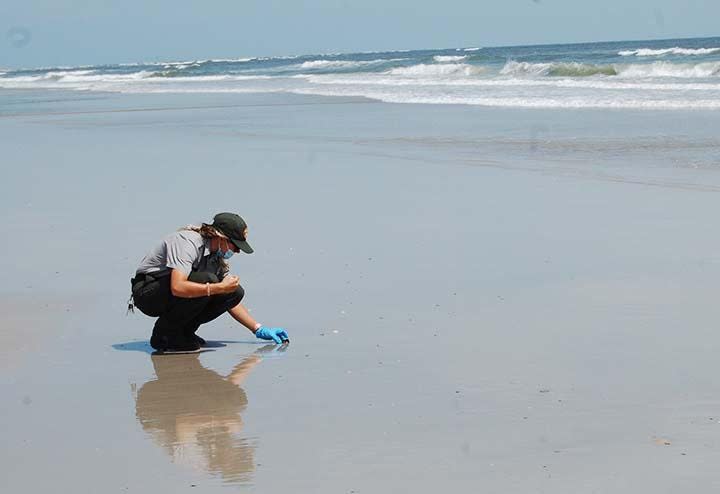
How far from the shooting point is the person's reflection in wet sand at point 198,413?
4230 millimetres

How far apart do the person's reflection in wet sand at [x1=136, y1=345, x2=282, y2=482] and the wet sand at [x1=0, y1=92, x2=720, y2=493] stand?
2 cm

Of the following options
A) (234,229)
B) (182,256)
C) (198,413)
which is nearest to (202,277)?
(182,256)

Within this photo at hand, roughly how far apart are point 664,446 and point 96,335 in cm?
316

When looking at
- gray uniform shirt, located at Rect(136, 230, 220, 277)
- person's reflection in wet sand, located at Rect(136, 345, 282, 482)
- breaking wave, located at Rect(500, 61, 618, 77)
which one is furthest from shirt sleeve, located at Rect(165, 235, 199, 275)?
breaking wave, located at Rect(500, 61, 618, 77)

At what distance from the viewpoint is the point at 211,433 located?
180 inches

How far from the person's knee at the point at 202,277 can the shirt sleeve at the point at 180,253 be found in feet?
0.23

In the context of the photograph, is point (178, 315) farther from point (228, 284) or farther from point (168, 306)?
point (228, 284)

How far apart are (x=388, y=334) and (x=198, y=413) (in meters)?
1.40

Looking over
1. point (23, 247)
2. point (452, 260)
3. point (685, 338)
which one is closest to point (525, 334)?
point (685, 338)

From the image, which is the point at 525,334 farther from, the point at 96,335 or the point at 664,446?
the point at 96,335

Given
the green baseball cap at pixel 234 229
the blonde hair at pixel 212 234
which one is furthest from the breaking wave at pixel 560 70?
the green baseball cap at pixel 234 229

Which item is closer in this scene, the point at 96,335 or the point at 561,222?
the point at 96,335

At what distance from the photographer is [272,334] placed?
5883mm

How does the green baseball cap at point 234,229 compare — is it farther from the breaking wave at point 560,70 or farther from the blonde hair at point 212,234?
the breaking wave at point 560,70
